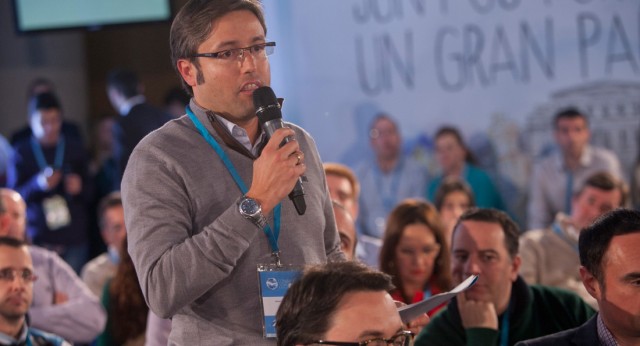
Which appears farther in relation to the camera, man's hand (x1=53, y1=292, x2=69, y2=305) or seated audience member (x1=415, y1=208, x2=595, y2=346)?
man's hand (x1=53, y1=292, x2=69, y2=305)

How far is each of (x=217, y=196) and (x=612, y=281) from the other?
3.60 ft

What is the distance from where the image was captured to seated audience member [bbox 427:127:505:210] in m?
6.99

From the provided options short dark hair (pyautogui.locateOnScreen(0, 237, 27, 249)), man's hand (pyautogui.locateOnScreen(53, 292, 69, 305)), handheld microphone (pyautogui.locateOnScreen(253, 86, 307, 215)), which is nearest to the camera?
handheld microphone (pyautogui.locateOnScreen(253, 86, 307, 215))

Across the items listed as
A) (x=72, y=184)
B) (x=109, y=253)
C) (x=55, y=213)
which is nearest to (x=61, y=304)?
(x=109, y=253)

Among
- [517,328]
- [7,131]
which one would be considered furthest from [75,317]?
[7,131]

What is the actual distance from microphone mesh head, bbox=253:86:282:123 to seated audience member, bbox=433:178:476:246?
3878mm

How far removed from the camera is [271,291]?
7.27 feet

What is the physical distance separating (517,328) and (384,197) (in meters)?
3.67

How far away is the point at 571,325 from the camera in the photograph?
141 inches

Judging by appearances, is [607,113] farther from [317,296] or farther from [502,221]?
[317,296]

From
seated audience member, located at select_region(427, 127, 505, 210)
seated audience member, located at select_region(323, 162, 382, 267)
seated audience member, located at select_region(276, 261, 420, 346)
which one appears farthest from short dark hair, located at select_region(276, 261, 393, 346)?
seated audience member, located at select_region(427, 127, 505, 210)

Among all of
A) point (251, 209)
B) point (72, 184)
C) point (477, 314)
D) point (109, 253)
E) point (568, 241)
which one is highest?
point (251, 209)

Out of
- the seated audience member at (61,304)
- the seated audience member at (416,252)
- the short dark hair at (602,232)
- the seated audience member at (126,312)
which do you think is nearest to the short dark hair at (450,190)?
the seated audience member at (416,252)

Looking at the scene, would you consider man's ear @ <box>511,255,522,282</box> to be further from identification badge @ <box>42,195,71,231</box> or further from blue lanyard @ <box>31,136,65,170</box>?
blue lanyard @ <box>31,136,65,170</box>
